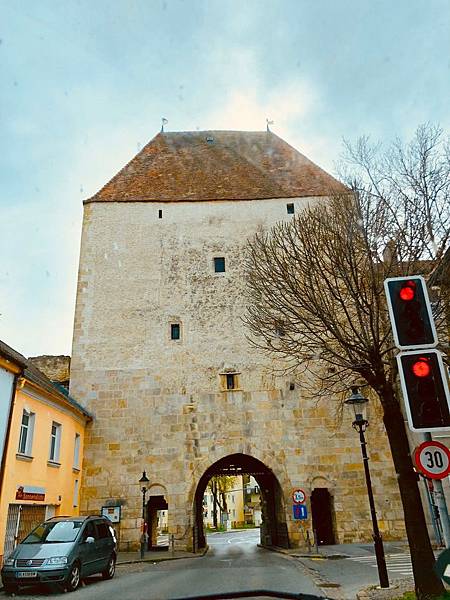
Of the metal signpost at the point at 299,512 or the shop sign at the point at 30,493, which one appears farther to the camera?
the metal signpost at the point at 299,512

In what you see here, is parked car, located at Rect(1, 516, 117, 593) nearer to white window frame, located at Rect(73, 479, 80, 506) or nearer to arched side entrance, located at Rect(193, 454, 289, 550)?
white window frame, located at Rect(73, 479, 80, 506)

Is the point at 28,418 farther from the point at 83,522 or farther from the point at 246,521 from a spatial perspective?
the point at 246,521

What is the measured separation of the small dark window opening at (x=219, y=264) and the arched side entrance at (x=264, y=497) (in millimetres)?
8080

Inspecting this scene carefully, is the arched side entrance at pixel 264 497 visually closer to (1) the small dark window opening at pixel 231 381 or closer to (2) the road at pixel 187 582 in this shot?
(1) the small dark window opening at pixel 231 381

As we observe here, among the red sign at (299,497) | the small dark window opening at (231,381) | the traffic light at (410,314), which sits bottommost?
the red sign at (299,497)

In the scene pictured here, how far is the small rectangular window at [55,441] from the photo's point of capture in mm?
16391

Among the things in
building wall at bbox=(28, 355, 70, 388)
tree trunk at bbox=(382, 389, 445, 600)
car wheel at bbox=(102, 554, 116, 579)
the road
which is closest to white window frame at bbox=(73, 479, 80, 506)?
the road

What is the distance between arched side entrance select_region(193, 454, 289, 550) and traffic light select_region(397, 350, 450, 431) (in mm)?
15950

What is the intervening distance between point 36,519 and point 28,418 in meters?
3.11

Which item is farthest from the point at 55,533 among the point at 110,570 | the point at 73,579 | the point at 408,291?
the point at 408,291

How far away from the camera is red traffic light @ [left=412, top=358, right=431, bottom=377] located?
4305 mm

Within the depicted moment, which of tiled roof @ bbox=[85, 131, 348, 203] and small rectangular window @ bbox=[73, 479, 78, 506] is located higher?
tiled roof @ bbox=[85, 131, 348, 203]

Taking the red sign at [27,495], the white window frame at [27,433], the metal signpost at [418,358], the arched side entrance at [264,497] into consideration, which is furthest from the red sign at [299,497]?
the metal signpost at [418,358]

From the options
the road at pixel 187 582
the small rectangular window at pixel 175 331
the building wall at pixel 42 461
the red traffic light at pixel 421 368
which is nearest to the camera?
the red traffic light at pixel 421 368
